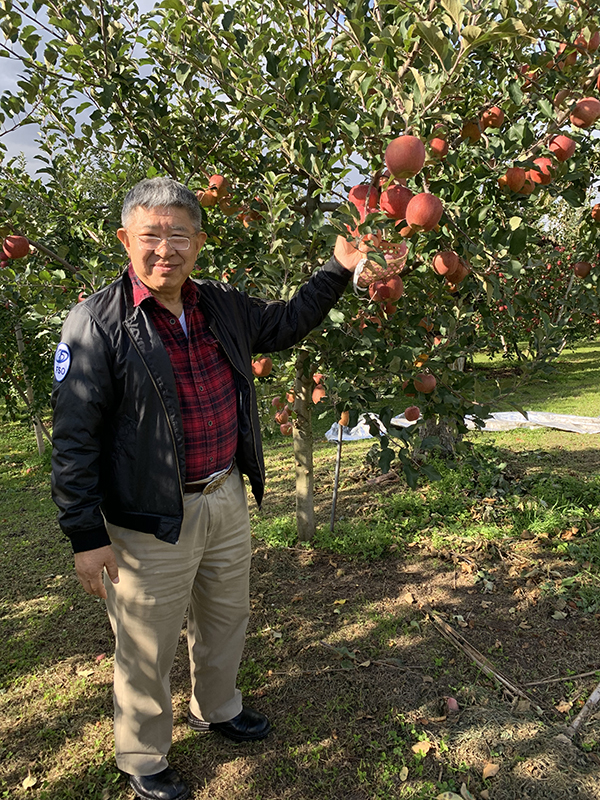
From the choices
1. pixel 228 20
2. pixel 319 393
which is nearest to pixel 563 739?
pixel 319 393

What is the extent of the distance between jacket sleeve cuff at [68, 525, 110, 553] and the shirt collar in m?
0.68

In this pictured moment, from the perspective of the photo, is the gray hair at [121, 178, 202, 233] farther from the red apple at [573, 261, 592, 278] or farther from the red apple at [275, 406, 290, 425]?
the red apple at [573, 261, 592, 278]

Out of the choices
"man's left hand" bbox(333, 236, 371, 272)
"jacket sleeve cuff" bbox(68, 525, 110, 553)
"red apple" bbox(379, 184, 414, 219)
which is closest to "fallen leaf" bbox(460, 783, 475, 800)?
"jacket sleeve cuff" bbox(68, 525, 110, 553)

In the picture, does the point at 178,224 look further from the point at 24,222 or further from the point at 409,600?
the point at 409,600

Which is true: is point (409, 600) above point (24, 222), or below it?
below

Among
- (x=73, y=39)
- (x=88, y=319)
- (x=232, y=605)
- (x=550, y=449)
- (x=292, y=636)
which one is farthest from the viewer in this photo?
(x=550, y=449)

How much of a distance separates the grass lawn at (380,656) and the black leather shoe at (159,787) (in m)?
0.08

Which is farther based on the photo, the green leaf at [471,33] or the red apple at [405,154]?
the red apple at [405,154]

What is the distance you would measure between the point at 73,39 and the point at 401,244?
1713 mm

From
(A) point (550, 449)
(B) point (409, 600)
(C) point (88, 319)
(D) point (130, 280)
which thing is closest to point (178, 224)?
(D) point (130, 280)

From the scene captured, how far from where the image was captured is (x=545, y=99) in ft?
7.00

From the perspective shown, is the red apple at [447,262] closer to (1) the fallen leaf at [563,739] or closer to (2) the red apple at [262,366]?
(2) the red apple at [262,366]

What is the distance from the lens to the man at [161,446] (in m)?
1.66

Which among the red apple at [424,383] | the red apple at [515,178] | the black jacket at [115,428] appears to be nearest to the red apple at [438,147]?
the red apple at [515,178]
